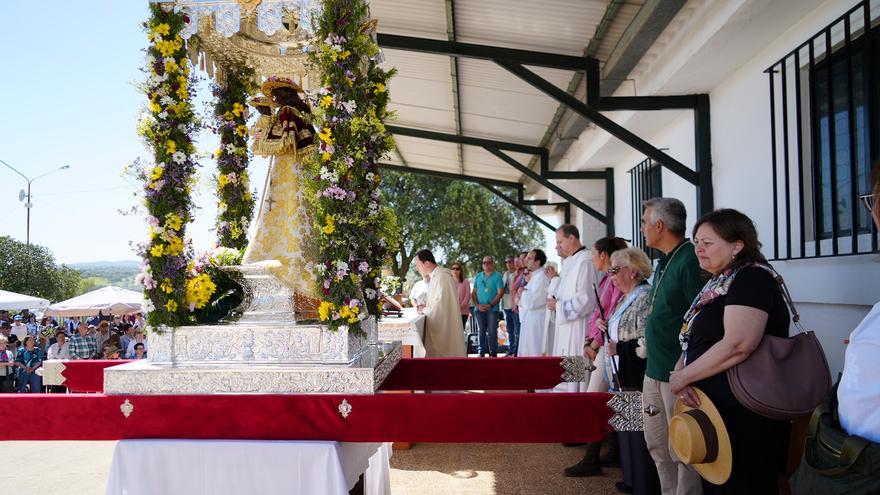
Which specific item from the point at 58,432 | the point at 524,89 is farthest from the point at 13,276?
the point at 58,432

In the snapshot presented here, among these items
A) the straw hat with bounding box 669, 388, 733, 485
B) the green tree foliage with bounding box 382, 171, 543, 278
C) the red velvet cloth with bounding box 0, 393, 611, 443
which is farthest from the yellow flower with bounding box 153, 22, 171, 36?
the green tree foliage with bounding box 382, 171, 543, 278

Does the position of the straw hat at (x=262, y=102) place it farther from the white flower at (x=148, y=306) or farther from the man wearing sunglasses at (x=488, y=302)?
the man wearing sunglasses at (x=488, y=302)

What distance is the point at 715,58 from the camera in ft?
18.3

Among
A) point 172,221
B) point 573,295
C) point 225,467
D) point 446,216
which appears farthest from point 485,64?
point 446,216

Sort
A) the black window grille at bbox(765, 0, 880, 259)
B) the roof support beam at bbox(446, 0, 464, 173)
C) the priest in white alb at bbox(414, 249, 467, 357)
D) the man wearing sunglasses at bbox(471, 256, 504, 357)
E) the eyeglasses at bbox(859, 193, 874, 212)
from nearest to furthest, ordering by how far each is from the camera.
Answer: the eyeglasses at bbox(859, 193, 874, 212) < the black window grille at bbox(765, 0, 880, 259) < the roof support beam at bbox(446, 0, 464, 173) < the priest in white alb at bbox(414, 249, 467, 357) < the man wearing sunglasses at bbox(471, 256, 504, 357)

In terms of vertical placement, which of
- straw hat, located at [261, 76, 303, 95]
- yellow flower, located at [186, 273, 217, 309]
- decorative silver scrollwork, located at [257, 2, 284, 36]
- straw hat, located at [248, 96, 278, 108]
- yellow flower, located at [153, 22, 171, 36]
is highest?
decorative silver scrollwork, located at [257, 2, 284, 36]

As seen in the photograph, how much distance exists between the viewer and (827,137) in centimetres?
469

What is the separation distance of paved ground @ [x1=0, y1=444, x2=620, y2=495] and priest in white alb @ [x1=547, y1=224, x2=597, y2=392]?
94 centimetres

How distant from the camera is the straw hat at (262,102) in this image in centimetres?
445

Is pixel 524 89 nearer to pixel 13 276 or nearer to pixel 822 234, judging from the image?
pixel 822 234

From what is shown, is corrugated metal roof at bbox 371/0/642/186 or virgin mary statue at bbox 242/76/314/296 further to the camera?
corrugated metal roof at bbox 371/0/642/186

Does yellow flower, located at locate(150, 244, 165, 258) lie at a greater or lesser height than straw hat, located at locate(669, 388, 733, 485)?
greater

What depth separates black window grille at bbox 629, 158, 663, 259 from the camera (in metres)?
9.05

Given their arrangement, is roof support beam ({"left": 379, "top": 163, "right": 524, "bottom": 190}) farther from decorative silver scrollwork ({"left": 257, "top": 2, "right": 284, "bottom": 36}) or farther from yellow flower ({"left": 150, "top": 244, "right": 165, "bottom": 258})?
yellow flower ({"left": 150, "top": 244, "right": 165, "bottom": 258})
